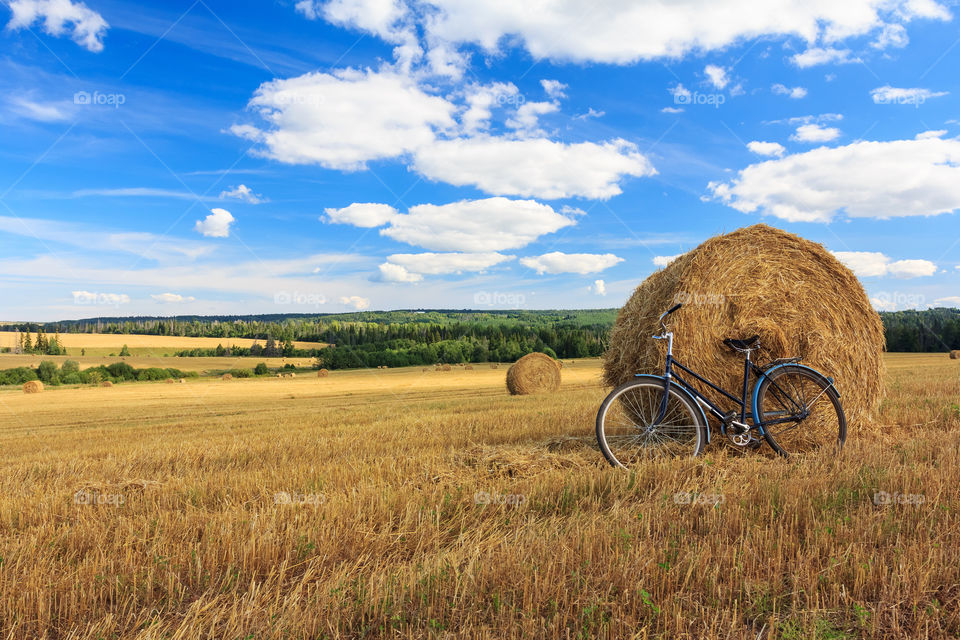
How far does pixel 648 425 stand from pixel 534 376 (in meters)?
19.3

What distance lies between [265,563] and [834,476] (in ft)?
Answer: 14.7

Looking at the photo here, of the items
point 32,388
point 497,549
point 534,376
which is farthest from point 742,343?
point 32,388

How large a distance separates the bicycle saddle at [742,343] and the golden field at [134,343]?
7543cm

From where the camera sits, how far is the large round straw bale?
6.55 meters

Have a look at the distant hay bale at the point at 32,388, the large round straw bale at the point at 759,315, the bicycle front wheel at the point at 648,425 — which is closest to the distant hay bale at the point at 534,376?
the large round straw bale at the point at 759,315

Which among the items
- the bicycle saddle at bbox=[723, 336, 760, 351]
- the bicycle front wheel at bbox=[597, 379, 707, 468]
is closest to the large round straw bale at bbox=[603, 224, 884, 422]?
the bicycle saddle at bbox=[723, 336, 760, 351]

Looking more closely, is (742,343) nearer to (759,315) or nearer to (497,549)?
(759,315)

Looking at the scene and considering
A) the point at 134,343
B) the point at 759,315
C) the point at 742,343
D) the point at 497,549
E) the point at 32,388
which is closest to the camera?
the point at 497,549

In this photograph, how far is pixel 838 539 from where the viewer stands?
3.30 metres

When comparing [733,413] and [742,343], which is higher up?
[742,343]

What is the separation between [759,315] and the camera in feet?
22.4

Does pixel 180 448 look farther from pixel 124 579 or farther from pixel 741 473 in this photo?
pixel 741 473

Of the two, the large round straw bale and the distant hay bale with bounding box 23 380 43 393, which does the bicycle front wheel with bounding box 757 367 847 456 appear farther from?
the distant hay bale with bounding box 23 380 43 393

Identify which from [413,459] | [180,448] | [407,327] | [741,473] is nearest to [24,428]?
[180,448]
